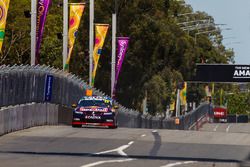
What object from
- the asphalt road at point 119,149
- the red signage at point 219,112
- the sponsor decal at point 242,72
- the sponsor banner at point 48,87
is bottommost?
the red signage at point 219,112

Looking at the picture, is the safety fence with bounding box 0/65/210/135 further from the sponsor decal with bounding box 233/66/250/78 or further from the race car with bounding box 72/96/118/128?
the sponsor decal with bounding box 233/66/250/78

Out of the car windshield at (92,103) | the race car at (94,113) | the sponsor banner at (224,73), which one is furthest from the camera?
the sponsor banner at (224,73)

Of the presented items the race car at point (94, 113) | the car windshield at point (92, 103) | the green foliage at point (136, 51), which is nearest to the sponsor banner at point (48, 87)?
the race car at point (94, 113)

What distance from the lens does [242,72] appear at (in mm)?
108500

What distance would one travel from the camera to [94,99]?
138 ft

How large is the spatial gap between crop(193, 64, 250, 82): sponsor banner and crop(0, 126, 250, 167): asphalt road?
72517 mm

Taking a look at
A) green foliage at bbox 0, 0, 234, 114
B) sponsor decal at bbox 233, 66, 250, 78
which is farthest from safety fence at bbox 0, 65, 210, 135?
sponsor decal at bbox 233, 66, 250, 78

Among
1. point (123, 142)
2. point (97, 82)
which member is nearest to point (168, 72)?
point (97, 82)

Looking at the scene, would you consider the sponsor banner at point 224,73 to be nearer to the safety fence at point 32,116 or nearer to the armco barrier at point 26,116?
the safety fence at point 32,116

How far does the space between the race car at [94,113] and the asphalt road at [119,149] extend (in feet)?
16.0

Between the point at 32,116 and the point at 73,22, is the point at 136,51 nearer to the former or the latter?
the point at 73,22

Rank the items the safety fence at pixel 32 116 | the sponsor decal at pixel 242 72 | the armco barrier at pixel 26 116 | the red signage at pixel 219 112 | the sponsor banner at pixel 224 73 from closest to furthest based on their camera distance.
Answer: the armco barrier at pixel 26 116 → the safety fence at pixel 32 116 → the sponsor banner at pixel 224 73 → the sponsor decal at pixel 242 72 → the red signage at pixel 219 112

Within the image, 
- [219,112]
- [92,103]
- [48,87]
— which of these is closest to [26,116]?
[48,87]

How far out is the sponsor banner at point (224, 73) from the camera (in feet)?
353
